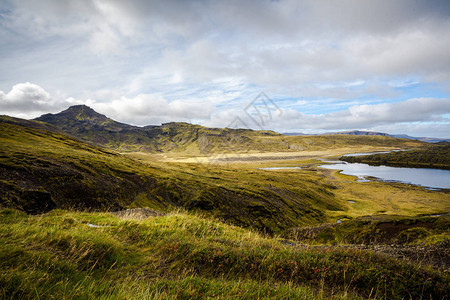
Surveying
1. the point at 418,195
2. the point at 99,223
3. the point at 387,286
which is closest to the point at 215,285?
the point at 387,286

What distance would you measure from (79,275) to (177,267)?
9.42ft

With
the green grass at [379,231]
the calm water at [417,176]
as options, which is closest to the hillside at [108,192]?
the green grass at [379,231]

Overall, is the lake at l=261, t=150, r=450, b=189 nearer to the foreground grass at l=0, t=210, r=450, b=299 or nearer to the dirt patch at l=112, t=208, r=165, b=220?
the foreground grass at l=0, t=210, r=450, b=299

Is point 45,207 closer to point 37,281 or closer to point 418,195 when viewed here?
point 37,281

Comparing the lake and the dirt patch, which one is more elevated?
the dirt patch

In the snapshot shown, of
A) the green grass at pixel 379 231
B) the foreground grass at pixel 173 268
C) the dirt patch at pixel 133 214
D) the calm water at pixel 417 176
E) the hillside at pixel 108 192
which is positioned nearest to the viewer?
the foreground grass at pixel 173 268

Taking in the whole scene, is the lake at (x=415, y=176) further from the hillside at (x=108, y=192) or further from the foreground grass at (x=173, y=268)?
the foreground grass at (x=173, y=268)

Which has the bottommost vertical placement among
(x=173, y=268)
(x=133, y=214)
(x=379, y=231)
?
(x=379, y=231)

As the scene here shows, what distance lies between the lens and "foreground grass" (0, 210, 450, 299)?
4.83 metres

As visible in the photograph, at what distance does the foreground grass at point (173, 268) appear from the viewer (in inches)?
190

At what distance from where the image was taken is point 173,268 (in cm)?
701

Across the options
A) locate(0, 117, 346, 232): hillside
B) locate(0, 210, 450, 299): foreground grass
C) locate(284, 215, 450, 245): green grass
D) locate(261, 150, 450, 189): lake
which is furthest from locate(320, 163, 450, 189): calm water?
locate(0, 210, 450, 299): foreground grass

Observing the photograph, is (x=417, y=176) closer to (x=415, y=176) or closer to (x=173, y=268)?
(x=415, y=176)

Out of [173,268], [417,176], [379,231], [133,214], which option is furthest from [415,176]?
[173,268]
